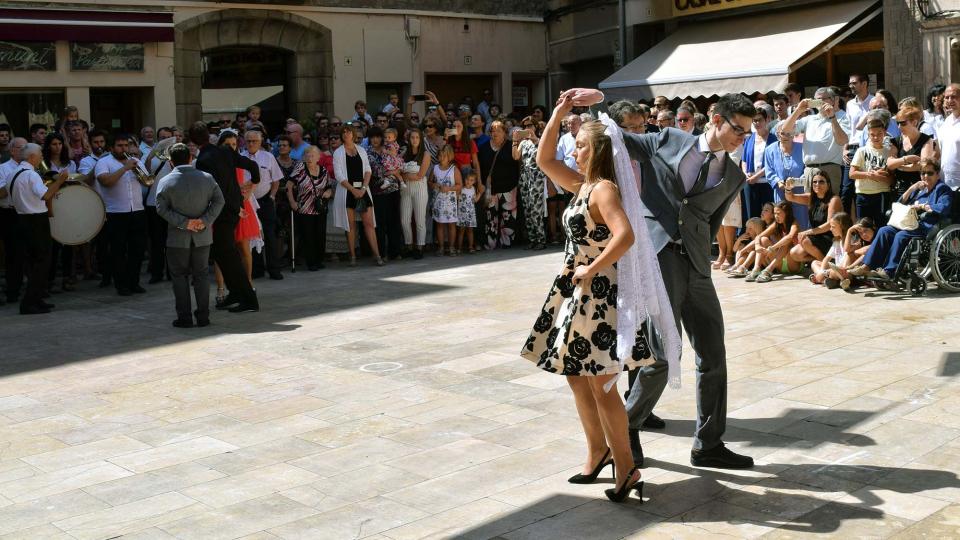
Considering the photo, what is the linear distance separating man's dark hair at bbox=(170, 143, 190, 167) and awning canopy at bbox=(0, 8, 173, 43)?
9.26 m

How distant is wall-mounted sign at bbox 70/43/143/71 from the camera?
19734 mm

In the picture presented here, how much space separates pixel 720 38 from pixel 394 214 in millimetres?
8741

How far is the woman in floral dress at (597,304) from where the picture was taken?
5504 millimetres

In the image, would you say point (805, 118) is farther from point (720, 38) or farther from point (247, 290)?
point (720, 38)

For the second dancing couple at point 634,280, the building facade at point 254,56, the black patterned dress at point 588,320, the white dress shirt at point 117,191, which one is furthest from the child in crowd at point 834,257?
the building facade at point 254,56

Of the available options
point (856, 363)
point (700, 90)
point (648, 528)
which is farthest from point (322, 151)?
point (648, 528)

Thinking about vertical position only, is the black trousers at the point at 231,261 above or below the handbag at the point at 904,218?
below

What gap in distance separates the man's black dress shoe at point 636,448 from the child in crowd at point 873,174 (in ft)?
21.8

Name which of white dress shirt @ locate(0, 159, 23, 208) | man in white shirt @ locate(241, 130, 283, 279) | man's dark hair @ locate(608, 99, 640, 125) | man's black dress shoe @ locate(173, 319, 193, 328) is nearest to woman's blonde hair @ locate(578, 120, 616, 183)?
man's dark hair @ locate(608, 99, 640, 125)

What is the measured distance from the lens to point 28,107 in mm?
19453

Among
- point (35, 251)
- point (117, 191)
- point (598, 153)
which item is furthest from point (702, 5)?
point (598, 153)

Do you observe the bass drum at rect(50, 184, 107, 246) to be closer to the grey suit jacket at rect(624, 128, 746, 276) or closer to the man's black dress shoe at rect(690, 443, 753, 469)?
the grey suit jacket at rect(624, 128, 746, 276)

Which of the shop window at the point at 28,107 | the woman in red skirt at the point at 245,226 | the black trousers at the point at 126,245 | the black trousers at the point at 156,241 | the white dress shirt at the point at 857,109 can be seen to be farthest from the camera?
the shop window at the point at 28,107

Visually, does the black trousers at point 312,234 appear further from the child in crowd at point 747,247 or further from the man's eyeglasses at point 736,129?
the man's eyeglasses at point 736,129
